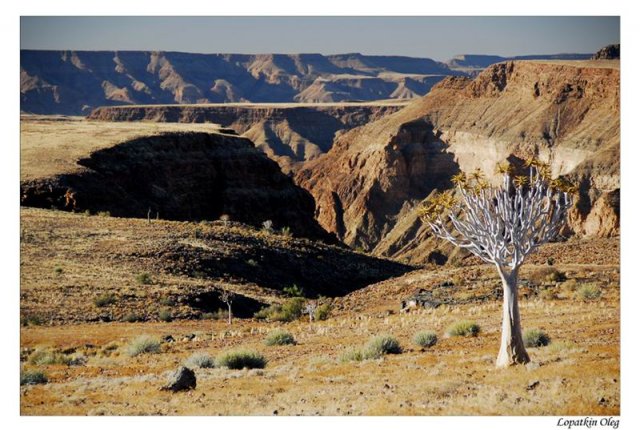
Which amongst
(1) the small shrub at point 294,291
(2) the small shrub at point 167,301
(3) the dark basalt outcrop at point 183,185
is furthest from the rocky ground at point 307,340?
(3) the dark basalt outcrop at point 183,185

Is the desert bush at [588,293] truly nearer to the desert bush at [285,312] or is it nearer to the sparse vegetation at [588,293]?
the sparse vegetation at [588,293]

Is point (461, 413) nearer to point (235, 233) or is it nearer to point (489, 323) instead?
point (489, 323)

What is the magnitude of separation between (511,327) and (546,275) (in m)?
17.3

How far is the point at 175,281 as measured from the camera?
42.1 metres

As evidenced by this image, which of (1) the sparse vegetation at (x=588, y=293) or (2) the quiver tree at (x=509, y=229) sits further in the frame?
(1) the sparse vegetation at (x=588, y=293)

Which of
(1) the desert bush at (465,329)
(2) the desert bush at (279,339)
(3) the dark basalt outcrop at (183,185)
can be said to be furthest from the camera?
(3) the dark basalt outcrop at (183,185)

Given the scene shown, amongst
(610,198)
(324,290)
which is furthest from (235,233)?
(610,198)

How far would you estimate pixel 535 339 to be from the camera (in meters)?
22.4

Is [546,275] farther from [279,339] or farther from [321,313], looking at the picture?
[279,339]

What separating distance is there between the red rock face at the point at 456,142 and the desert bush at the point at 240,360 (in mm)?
74037

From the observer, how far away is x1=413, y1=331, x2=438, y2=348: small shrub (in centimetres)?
2416

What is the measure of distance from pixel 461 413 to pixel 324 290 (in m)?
31.7

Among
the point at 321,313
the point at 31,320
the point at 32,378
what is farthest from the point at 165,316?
the point at 32,378

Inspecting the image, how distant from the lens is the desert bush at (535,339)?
22344 mm
